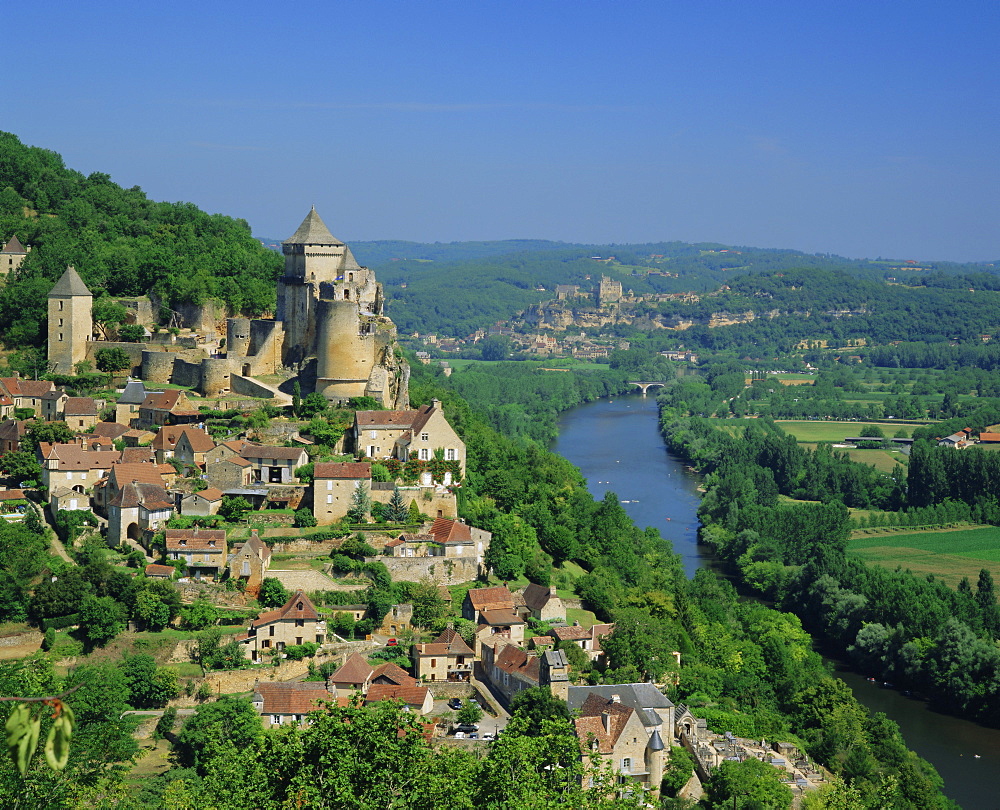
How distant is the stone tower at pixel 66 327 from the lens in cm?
4131

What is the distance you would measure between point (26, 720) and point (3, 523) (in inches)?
1006

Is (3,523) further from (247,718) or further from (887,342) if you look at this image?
(887,342)

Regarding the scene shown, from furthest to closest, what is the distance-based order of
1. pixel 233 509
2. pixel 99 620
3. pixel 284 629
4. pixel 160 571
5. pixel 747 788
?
pixel 233 509
pixel 160 571
pixel 284 629
pixel 99 620
pixel 747 788

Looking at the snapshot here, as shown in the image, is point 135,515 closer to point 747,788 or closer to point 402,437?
point 402,437

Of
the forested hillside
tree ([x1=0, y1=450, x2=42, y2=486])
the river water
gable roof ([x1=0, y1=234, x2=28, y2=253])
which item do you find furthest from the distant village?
the river water

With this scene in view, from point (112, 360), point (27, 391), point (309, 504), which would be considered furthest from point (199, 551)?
point (112, 360)

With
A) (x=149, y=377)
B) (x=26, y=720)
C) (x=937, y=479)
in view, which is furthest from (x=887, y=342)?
(x=26, y=720)

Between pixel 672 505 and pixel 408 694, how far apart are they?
42.2 m

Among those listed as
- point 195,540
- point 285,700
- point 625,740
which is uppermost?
point 195,540

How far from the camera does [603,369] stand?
487 ft

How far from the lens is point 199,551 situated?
104 ft

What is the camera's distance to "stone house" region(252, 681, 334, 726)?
27.1m

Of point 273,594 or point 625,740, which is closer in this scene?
point 625,740

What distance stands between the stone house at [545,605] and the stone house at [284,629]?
579cm
